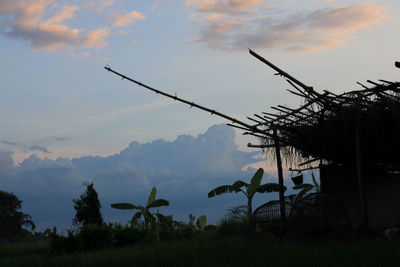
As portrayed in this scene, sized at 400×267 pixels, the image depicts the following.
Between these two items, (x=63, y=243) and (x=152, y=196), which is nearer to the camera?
(x=63, y=243)

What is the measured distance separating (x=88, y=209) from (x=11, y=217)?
14.3m

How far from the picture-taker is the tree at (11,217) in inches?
1353

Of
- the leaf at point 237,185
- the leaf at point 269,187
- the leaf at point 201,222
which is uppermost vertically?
the leaf at point 237,185

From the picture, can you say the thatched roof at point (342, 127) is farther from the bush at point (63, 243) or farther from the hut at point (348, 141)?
the bush at point (63, 243)

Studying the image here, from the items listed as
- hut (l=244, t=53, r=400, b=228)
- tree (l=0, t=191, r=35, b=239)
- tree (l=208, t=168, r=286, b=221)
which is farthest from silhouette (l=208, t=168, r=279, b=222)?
tree (l=0, t=191, r=35, b=239)

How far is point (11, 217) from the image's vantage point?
34.9 metres

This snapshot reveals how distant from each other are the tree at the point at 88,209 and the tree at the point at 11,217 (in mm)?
13347

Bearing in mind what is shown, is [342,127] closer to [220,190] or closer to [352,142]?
[352,142]

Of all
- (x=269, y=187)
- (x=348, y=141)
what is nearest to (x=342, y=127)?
(x=348, y=141)

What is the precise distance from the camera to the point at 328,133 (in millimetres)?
13789

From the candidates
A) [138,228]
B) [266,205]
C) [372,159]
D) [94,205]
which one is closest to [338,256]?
[266,205]

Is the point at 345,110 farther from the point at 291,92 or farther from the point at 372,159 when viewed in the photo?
the point at 372,159

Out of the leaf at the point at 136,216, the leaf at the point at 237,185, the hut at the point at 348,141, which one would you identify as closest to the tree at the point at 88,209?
the leaf at the point at 136,216

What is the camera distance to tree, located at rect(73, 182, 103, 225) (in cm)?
2278
